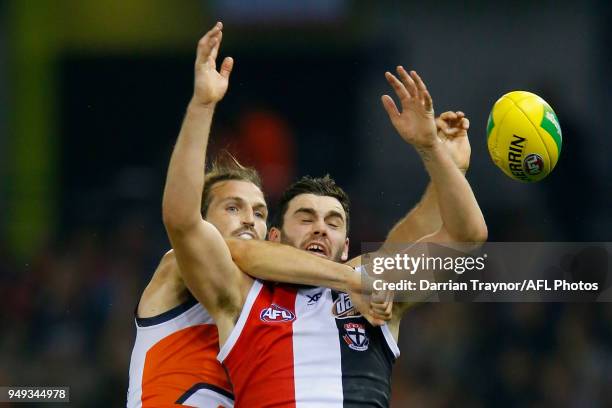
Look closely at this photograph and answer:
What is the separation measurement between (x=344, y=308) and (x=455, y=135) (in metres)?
1.08

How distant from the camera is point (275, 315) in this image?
533cm

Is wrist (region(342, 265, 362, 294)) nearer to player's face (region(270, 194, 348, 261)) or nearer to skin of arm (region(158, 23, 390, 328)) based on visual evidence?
skin of arm (region(158, 23, 390, 328))

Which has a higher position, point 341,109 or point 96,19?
point 96,19

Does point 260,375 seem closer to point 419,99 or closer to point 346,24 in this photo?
point 419,99

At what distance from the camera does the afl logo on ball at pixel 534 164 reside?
19.0 feet

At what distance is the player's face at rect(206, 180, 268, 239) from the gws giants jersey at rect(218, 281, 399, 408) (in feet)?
1.84

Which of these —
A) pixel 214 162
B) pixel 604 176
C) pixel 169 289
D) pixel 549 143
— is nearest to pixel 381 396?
pixel 169 289

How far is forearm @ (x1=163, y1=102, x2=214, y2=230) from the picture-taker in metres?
4.92

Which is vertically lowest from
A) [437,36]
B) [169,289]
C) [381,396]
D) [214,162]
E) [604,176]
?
[381,396]

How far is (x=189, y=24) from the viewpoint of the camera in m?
14.6

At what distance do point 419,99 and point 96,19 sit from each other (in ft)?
32.6

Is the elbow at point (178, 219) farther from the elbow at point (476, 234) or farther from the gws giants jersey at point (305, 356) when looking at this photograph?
the elbow at point (476, 234)

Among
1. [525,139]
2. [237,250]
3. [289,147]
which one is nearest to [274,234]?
[237,250]

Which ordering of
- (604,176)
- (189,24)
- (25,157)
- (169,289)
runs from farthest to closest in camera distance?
(189,24), (25,157), (604,176), (169,289)
